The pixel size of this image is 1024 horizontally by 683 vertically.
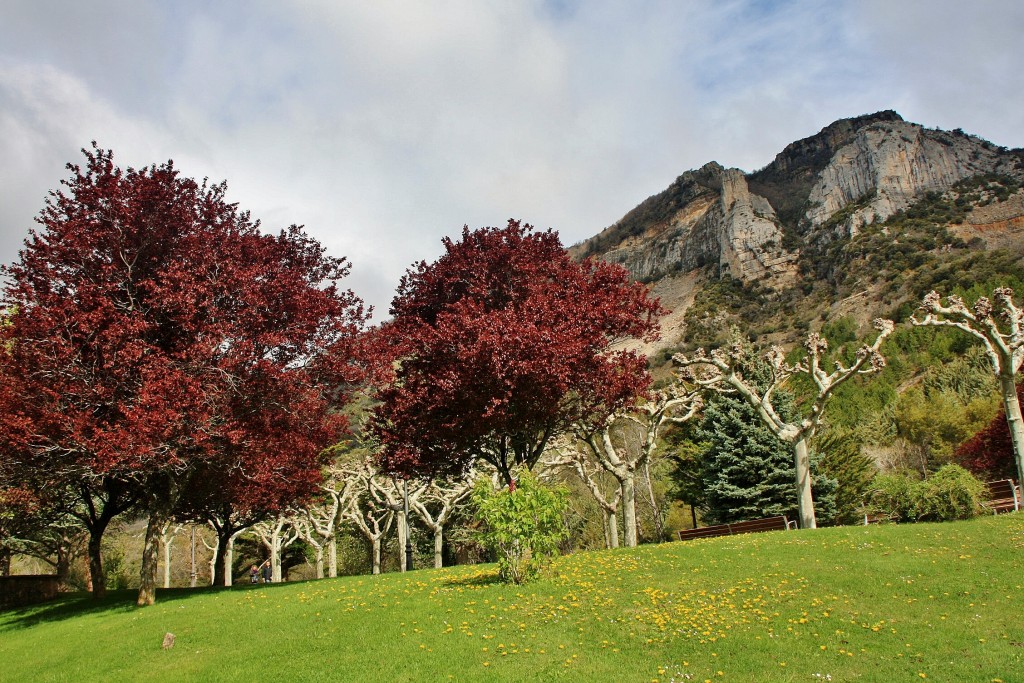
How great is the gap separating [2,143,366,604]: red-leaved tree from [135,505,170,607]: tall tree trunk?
5 centimetres

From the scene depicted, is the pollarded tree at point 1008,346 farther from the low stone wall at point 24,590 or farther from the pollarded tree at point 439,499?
the low stone wall at point 24,590

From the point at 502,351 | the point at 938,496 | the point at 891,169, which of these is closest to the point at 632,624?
the point at 502,351

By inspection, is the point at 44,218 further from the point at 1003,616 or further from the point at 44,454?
the point at 1003,616

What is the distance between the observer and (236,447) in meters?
17.4

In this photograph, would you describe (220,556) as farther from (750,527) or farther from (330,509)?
(750,527)

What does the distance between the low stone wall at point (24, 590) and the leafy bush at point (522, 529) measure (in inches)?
626

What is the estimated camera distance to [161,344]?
17.2m

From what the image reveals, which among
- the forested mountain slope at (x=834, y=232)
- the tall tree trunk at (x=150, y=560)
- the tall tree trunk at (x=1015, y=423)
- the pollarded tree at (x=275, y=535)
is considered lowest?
the pollarded tree at (x=275, y=535)

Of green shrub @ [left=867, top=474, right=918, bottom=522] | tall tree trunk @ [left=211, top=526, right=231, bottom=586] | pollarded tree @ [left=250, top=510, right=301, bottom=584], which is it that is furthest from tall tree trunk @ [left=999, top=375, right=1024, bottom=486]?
pollarded tree @ [left=250, top=510, right=301, bottom=584]

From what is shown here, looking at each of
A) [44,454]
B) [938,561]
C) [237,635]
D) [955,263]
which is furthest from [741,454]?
[955,263]

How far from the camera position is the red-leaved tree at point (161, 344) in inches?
583

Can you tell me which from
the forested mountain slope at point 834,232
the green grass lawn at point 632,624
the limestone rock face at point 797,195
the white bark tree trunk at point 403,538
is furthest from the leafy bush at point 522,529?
the limestone rock face at point 797,195

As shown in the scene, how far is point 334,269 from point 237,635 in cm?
1147

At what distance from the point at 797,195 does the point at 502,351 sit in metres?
147
